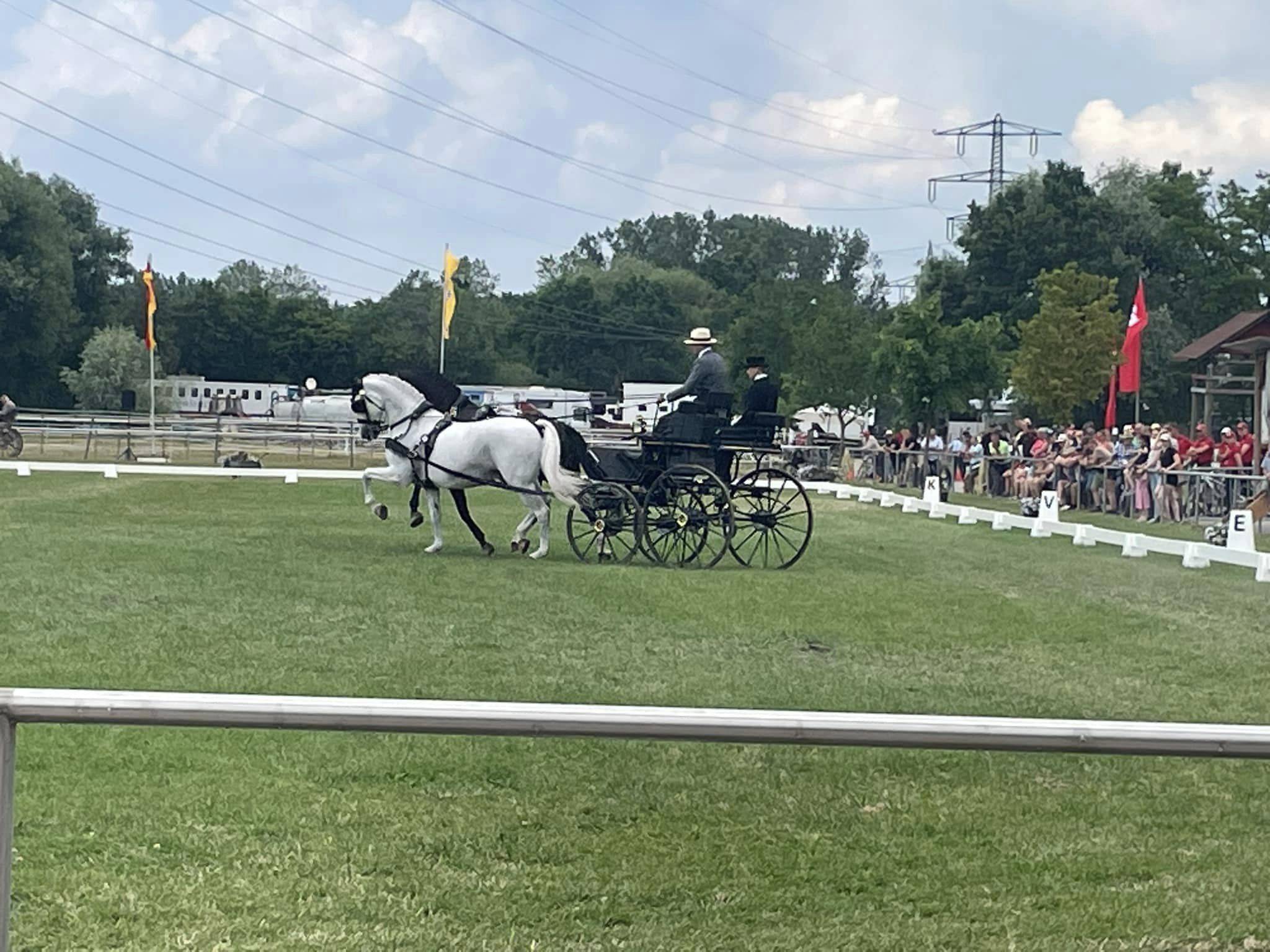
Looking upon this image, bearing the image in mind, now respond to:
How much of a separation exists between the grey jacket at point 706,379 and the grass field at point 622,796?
15.4ft

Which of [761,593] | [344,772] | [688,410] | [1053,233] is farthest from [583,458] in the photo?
[1053,233]

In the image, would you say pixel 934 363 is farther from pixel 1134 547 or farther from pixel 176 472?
pixel 1134 547

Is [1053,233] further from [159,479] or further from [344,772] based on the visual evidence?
[344,772]

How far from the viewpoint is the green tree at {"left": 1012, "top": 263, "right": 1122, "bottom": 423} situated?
46.8 metres

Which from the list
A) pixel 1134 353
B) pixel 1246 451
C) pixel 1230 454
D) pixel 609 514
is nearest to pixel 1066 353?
pixel 1134 353

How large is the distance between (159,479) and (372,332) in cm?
4731

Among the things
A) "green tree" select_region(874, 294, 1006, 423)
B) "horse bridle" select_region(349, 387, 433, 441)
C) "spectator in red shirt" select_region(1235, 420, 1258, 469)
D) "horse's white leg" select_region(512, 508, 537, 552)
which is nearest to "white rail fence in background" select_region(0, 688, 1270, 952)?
"horse's white leg" select_region(512, 508, 537, 552)

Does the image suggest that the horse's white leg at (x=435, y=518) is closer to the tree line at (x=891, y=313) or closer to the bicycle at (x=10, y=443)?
the bicycle at (x=10, y=443)

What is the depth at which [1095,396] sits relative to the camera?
4806cm

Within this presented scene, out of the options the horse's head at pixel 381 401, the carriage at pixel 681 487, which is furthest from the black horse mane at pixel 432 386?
the carriage at pixel 681 487

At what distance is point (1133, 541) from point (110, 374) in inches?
2248

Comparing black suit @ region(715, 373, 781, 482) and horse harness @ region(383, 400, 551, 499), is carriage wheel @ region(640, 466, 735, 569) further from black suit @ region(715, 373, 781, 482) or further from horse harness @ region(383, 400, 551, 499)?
horse harness @ region(383, 400, 551, 499)

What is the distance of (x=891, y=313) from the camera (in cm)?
7088

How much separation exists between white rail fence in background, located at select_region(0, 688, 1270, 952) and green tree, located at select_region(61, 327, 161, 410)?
67.3 m
